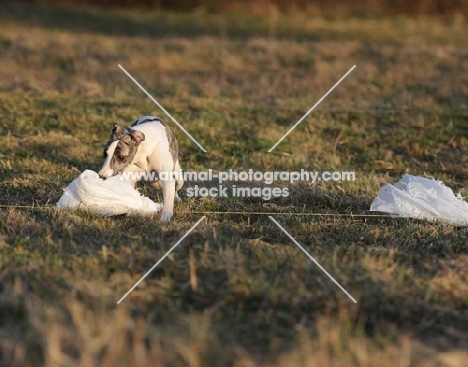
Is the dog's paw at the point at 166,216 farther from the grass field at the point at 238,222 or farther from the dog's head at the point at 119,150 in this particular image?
the dog's head at the point at 119,150

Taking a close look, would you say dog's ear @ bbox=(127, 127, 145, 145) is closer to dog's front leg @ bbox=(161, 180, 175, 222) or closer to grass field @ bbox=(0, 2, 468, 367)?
dog's front leg @ bbox=(161, 180, 175, 222)

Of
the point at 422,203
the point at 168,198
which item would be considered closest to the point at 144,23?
the point at 168,198

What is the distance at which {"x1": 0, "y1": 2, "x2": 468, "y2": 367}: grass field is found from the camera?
14.4ft

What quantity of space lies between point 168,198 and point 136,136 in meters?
0.59

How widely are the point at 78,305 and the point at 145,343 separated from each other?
1.63 ft

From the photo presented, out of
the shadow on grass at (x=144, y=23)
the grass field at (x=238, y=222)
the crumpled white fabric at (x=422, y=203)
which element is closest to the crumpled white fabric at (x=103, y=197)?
the grass field at (x=238, y=222)

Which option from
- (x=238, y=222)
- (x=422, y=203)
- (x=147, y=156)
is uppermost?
(x=147, y=156)

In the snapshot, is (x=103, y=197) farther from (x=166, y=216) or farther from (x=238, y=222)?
(x=238, y=222)

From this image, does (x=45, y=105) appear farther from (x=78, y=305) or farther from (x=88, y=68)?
(x=78, y=305)

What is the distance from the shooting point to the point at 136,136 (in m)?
6.26

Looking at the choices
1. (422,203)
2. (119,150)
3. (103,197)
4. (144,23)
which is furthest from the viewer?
(144,23)

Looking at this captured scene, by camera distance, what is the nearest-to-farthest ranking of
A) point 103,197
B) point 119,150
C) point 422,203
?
point 119,150 < point 103,197 < point 422,203

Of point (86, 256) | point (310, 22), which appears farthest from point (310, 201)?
point (310, 22)

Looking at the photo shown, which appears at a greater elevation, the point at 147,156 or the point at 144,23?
the point at 147,156
